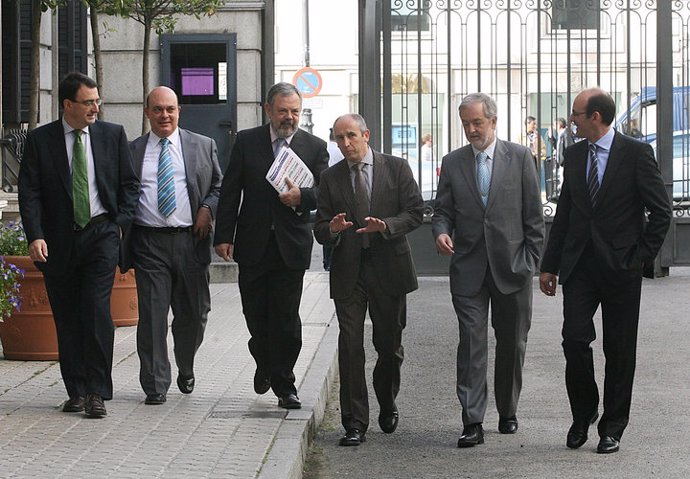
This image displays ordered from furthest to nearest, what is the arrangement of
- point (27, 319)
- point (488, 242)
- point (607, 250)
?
1. point (27, 319)
2. point (488, 242)
3. point (607, 250)

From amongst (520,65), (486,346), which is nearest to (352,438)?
(486,346)

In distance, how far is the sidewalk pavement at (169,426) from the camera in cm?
686

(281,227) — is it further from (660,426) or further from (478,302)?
(660,426)

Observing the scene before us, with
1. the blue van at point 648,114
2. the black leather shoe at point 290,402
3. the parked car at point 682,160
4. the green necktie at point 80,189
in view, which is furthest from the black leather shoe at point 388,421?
the parked car at point 682,160

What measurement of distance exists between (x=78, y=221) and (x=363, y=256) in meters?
1.54

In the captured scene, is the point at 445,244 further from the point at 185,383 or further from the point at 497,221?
the point at 185,383

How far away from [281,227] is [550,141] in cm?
973

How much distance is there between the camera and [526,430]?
859 centimetres

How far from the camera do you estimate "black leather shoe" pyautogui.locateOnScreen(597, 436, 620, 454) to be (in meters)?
7.85

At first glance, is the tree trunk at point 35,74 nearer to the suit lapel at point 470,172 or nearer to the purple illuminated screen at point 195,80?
the suit lapel at point 470,172

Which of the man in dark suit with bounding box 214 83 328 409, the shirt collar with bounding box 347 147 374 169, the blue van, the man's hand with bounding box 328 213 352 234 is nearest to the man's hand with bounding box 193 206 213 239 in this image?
the man in dark suit with bounding box 214 83 328 409

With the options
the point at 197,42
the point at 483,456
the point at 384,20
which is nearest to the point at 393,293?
the point at 483,456

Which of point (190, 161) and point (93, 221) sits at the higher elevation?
point (190, 161)

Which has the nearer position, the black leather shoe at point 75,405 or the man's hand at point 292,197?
the black leather shoe at point 75,405
